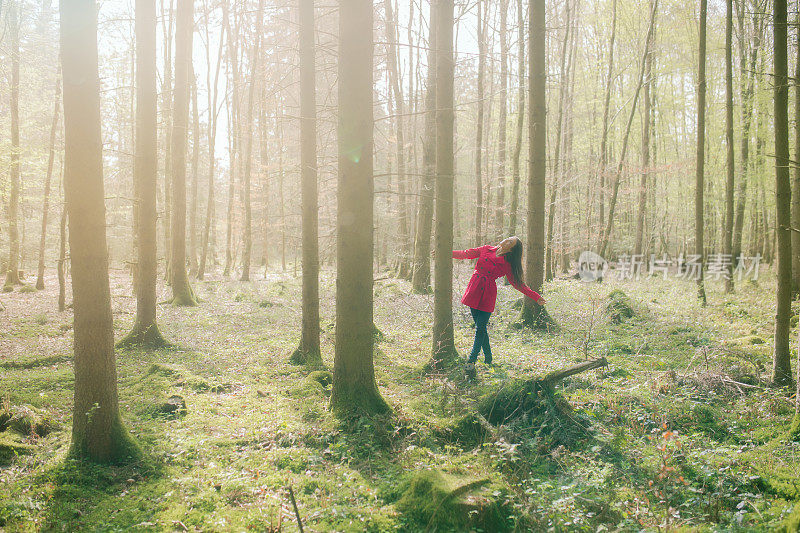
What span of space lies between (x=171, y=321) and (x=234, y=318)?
1.54 m

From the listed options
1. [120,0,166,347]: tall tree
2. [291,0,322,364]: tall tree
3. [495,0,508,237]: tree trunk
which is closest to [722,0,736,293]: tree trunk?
[495,0,508,237]: tree trunk

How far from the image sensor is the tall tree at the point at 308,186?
752 cm

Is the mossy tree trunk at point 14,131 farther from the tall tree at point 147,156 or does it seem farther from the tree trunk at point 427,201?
the tree trunk at point 427,201

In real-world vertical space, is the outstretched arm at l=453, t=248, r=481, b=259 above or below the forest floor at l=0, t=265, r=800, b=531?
above

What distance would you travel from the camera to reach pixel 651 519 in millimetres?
3297

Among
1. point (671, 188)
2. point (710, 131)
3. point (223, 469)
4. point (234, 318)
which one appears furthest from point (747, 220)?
point (223, 469)

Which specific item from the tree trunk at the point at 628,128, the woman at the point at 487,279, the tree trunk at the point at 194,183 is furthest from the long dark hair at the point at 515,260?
the tree trunk at the point at 194,183

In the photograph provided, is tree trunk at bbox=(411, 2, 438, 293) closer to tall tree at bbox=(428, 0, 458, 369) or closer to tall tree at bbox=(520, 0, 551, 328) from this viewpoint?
tall tree at bbox=(520, 0, 551, 328)

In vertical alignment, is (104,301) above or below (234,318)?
above

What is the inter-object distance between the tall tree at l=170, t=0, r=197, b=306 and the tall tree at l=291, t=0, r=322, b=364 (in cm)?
718

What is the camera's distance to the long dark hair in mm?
6707

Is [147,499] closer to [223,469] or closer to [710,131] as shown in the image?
[223,469]

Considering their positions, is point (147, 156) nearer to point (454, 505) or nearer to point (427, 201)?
point (427, 201)

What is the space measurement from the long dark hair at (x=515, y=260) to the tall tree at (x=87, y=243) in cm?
511
